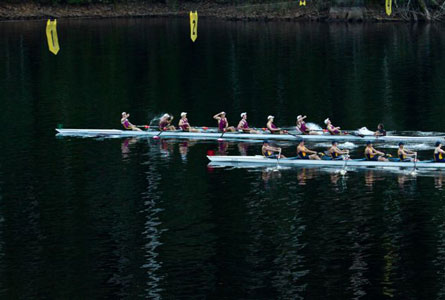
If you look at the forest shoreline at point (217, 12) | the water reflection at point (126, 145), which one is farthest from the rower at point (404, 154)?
the forest shoreline at point (217, 12)

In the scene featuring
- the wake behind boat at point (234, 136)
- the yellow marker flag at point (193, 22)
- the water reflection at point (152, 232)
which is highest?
the yellow marker flag at point (193, 22)

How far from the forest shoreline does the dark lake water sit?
115ft

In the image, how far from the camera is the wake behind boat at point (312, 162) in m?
60.7

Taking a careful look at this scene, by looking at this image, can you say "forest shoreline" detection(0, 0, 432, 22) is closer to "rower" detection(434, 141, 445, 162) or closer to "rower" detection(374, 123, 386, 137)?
"rower" detection(374, 123, 386, 137)

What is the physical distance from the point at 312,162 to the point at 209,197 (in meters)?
9.61

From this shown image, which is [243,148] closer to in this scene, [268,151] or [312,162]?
[268,151]

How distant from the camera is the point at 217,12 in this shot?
154 metres

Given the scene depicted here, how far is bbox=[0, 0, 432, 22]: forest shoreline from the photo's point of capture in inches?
5536

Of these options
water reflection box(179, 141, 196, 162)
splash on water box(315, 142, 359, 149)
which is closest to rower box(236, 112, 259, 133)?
water reflection box(179, 141, 196, 162)

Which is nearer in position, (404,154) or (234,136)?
(404,154)

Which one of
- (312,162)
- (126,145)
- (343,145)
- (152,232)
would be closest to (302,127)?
(343,145)

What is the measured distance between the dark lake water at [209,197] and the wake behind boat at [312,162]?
0.91 m

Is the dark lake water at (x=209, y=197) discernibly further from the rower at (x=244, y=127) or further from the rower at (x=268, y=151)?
the rower at (x=244, y=127)

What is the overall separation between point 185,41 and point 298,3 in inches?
1094
